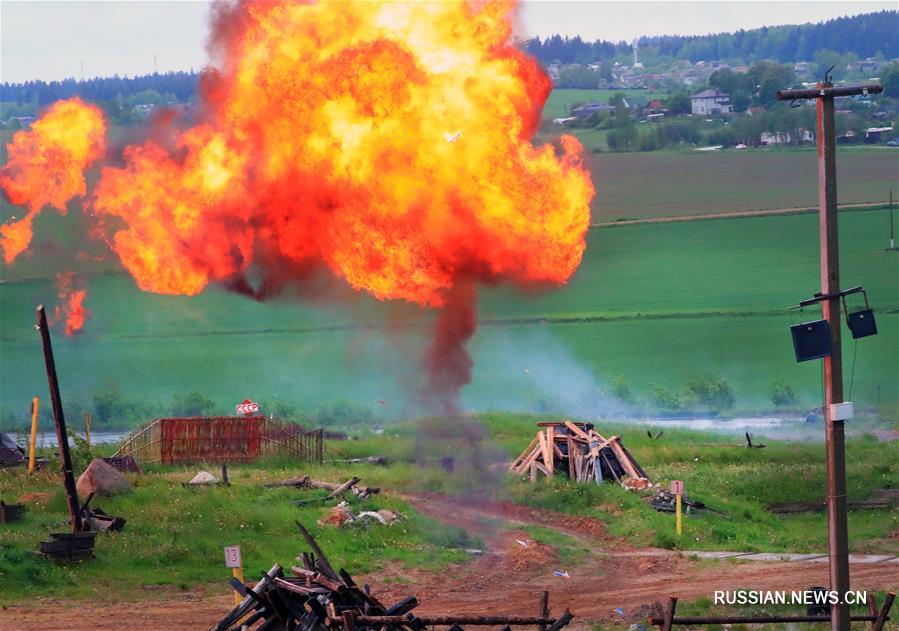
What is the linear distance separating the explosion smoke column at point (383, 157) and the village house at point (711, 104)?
378 feet

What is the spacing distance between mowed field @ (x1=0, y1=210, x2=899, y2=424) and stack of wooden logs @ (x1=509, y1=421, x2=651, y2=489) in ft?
83.2

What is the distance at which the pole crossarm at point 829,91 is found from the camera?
75.2 feet

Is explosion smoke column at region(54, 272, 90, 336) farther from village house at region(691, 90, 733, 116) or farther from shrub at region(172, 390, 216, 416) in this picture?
village house at region(691, 90, 733, 116)

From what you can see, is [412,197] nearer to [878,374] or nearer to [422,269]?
[422,269]

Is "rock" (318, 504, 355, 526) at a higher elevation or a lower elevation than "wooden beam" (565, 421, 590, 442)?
lower

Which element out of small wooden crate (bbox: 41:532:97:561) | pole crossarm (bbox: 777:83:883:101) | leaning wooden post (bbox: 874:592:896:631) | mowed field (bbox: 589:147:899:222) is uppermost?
mowed field (bbox: 589:147:899:222)

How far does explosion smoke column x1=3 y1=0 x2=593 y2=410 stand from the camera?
35656 millimetres

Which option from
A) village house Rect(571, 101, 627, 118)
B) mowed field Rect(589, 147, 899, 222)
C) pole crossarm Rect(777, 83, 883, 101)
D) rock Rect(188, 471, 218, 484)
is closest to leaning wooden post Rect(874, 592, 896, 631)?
pole crossarm Rect(777, 83, 883, 101)

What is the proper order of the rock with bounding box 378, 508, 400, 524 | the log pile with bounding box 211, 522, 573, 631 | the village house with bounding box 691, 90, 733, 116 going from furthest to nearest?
the village house with bounding box 691, 90, 733, 116
the rock with bounding box 378, 508, 400, 524
the log pile with bounding box 211, 522, 573, 631

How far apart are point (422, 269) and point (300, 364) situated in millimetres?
48330

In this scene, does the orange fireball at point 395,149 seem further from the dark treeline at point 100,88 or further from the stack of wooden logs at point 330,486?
the dark treeline at point 100,88

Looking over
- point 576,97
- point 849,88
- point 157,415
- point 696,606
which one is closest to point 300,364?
point 157,415

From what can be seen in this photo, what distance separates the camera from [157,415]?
7456cm

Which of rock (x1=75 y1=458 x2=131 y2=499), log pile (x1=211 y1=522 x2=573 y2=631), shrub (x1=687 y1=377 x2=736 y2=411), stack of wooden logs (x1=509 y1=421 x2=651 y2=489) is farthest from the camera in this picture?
shrub (x1=687 y1=377 x2=736 y2=411)
